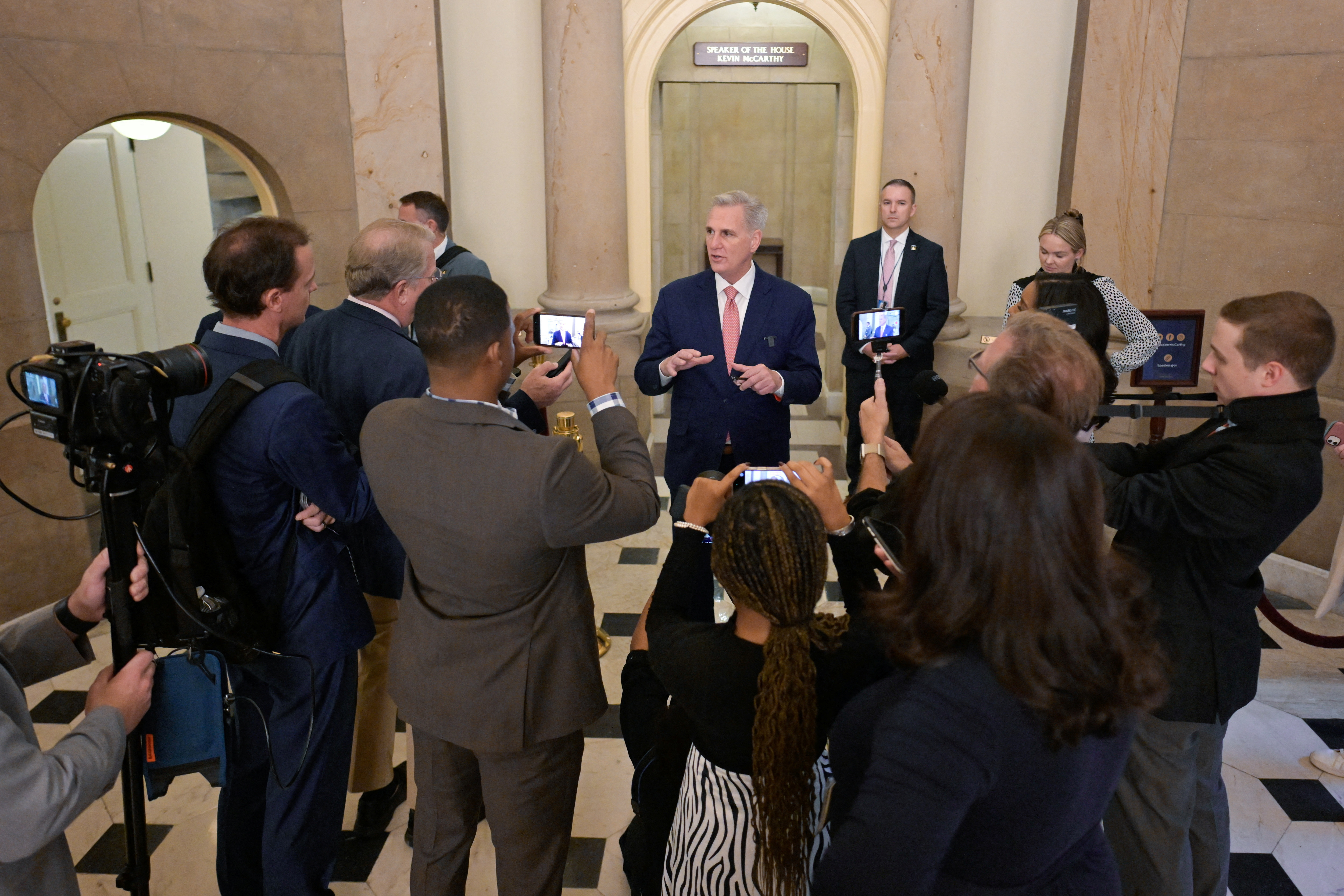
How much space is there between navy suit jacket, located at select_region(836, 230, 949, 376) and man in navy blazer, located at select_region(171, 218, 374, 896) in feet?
12.6

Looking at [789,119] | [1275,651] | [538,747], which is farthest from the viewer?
[789,119]

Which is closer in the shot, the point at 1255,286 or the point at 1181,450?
the point at 1181,450

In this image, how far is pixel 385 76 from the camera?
5.74 m

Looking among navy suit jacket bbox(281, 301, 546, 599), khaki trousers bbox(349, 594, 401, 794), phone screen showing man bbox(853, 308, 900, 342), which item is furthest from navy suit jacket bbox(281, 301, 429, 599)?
phone screen showing man bbox(853, 308, 900, 342)

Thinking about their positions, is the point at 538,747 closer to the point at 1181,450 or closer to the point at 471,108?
the point at 1181,450

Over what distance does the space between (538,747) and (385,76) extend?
4.63 meters

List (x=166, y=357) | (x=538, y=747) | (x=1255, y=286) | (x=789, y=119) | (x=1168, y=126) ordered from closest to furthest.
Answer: (x=166, y=357) < (x=538, y=747) < (x=1255, y=286) < (x=1168, y=126) < (x=789, y=119)

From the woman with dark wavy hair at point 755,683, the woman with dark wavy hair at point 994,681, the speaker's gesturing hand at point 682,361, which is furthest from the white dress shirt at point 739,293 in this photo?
the woman with dark wavy hair at point 994,681

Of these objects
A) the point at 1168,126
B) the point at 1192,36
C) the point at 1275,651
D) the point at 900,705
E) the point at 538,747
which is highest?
the point at 1192,36

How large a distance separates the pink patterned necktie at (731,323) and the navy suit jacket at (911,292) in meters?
1.94

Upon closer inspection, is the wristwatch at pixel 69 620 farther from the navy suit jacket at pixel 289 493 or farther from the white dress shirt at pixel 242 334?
the white dress shirt at pixel 242 334

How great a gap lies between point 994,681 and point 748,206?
278cm

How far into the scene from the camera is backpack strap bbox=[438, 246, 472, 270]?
4891 mm

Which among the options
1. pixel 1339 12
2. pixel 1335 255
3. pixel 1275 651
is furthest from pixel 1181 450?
pixel 1339 12
